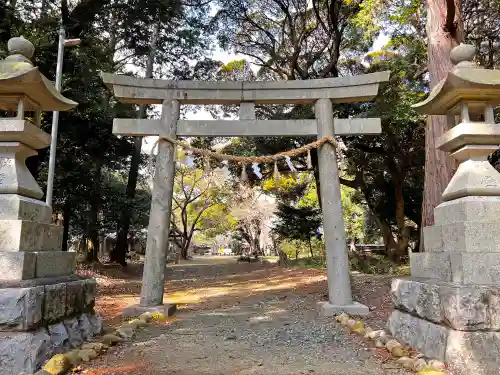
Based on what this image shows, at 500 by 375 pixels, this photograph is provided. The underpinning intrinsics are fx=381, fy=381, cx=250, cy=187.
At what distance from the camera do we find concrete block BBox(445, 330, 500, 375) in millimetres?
3137

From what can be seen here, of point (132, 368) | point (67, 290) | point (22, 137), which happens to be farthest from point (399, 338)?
point (22, 137)

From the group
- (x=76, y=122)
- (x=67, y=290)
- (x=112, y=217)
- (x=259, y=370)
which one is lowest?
(x=259, y=370)

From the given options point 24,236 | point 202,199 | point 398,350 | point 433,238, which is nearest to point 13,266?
point 24,236

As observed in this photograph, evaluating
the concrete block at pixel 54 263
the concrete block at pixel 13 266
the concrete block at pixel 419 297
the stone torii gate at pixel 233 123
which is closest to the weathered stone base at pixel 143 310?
the stone torii gate at pixel 233 123

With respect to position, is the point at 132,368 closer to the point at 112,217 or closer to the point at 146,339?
the point at 146,339

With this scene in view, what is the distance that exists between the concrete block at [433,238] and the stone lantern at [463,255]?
1cm

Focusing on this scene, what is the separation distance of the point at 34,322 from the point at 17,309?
20 cm

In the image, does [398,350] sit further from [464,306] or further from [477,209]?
[477,209]

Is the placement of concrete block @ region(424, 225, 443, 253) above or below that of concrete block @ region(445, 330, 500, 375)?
above

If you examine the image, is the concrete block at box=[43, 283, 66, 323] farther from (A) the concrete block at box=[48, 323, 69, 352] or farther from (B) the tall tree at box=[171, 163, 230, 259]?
(B) the tall tree at box=[171, 163, 230, 259]

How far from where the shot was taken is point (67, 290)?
4.12m

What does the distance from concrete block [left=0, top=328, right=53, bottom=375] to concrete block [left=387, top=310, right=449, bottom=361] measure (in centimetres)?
360

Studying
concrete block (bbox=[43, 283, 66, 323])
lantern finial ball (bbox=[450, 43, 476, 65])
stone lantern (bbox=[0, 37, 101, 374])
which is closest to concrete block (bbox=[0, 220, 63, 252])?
stone lantern (bbox=[0, 37, 101, 374])

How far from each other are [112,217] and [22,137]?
11377mm
